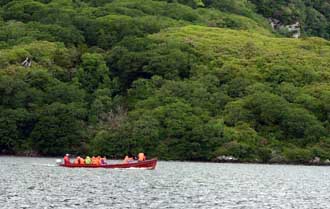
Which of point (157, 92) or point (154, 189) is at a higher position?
point (157, 92)

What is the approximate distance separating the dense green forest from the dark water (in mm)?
37011

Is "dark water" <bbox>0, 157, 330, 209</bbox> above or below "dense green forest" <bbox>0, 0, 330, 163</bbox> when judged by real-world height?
below

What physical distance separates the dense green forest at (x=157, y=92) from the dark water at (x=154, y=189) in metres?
37.0

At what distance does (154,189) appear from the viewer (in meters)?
69.6

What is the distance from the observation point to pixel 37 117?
136m

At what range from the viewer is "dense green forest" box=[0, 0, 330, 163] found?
442ft

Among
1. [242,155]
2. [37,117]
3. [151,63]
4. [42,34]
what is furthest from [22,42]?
[242,155]

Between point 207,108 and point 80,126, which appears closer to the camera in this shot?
point 80,126

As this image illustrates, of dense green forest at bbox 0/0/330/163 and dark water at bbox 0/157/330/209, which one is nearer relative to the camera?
dark water at bbox 0/157/330/209

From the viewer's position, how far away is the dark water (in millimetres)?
58456

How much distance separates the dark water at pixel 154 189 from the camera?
58456 mm

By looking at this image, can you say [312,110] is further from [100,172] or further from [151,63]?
[100,172]

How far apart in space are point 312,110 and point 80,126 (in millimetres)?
45392

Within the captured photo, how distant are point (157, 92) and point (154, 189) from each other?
86.3m
